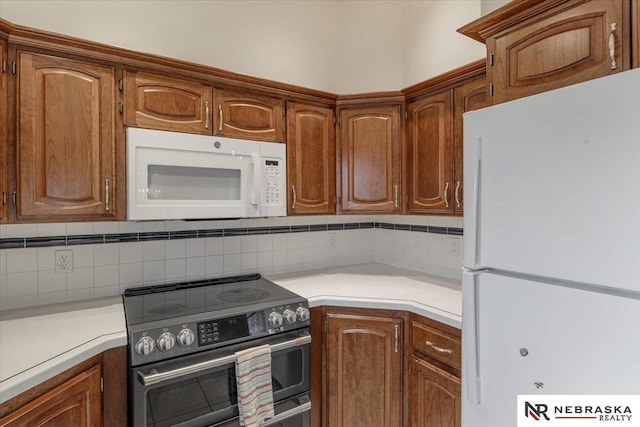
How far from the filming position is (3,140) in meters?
1.35

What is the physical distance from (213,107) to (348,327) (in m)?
1.35

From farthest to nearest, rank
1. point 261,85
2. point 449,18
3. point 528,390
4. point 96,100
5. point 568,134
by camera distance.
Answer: point 449,18
point 261,85
point 96,100
point 528,390
point 568,134

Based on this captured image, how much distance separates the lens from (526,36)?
4.34ft

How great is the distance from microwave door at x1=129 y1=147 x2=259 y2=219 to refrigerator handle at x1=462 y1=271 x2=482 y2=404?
1.14 meters

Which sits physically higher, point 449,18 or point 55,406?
point 449,18

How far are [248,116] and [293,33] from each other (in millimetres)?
840

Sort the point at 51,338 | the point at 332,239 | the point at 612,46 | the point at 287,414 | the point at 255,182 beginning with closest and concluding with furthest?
1. the point at 612,46
2. the point at 51,338
3. the point at 287,414
4. the point at 255,182
5. the point at 332,239

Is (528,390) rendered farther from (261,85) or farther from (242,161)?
(261,85)

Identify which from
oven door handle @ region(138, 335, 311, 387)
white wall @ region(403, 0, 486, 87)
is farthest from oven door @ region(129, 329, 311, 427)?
white wall @ region(403, 0, 486, 87)

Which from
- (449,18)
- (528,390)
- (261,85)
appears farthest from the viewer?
(449,18)

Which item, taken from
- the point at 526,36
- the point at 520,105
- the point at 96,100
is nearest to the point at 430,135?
the point at 526,36

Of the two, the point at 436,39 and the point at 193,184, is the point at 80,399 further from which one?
the point at 436,39

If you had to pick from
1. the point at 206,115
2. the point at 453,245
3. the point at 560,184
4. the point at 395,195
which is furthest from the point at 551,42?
the point at 206,115

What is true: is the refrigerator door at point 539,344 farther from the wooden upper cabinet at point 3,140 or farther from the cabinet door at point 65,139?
the wooden upper cabinet at point 3,140
